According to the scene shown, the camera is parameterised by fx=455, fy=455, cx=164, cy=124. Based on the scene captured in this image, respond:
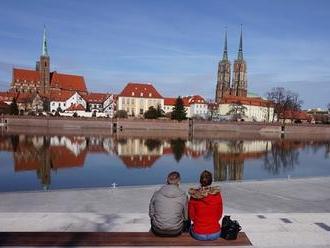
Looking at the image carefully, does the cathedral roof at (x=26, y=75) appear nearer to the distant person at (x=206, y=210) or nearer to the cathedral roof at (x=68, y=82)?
the cathedral roof at (x=68, y=82)

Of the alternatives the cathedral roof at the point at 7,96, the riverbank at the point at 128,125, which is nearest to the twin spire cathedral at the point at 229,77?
the riverbank at the point at 128,125

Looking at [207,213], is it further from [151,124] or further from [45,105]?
[45,105]

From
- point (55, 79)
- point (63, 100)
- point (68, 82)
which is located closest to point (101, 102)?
point (68, 82)

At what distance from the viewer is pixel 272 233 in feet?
23.4

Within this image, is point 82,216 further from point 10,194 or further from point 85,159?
point 85,159

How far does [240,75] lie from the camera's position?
137500 mm

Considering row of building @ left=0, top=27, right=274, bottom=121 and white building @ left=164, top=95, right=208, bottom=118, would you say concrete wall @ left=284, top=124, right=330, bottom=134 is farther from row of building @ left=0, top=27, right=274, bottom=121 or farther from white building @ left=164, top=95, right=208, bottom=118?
white building @ left=164, top=95, right=208, bottom=118

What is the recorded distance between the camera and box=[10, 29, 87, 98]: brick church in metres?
122

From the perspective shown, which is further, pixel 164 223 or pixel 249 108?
pixel 249 108

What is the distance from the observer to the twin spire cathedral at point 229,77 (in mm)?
136625

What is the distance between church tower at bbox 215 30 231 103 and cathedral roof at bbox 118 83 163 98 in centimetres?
2680

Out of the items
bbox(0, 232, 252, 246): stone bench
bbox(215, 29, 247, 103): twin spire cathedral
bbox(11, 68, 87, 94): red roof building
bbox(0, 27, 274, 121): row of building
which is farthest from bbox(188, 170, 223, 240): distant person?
bbox(215, 29, 247, 103): twin spire cathedral

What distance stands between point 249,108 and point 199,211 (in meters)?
129

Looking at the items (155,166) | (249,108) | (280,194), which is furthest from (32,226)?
(249,108)
